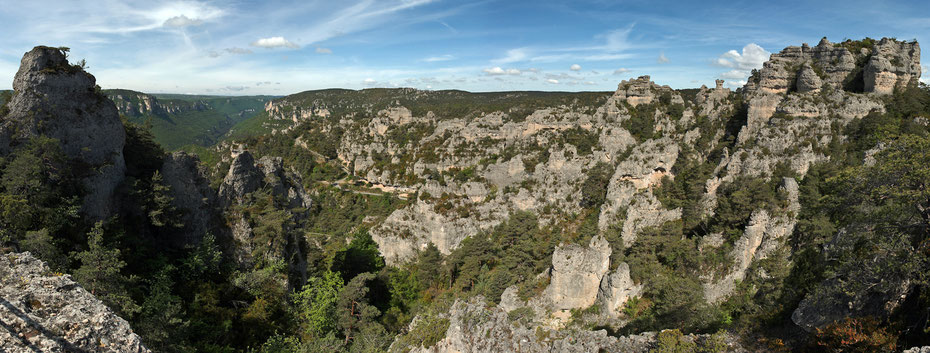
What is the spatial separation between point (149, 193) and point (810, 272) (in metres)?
30.5

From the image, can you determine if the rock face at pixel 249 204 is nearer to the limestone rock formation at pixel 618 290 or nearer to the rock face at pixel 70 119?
the rock face at pixel 70 119

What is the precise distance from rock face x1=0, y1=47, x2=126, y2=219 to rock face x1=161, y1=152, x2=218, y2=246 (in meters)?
2.10

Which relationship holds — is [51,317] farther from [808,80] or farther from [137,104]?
[137,104]

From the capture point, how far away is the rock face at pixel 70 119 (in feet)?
51.3

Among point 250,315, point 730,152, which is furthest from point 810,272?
point 250,315

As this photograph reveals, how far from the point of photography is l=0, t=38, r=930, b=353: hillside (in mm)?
11602

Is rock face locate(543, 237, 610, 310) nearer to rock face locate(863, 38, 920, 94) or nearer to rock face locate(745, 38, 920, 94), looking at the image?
rock face locate(745, 38, 920, 94)

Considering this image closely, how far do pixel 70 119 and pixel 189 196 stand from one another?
5706 mm

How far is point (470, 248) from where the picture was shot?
1309 inches

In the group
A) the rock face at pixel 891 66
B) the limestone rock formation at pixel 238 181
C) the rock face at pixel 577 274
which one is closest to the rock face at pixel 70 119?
the limestone rock formation at pixel 238 181

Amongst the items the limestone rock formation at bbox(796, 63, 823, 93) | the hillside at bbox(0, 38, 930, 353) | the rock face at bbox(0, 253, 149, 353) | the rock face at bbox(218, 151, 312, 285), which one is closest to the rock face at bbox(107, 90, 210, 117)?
the hillside at bbox(0, 38, 930, 353)

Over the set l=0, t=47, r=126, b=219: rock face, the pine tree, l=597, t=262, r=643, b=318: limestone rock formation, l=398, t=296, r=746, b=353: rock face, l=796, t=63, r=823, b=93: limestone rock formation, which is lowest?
l=597, t=262, r=643, b=318: limestone rock formation

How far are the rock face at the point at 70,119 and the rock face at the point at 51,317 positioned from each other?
853 cm

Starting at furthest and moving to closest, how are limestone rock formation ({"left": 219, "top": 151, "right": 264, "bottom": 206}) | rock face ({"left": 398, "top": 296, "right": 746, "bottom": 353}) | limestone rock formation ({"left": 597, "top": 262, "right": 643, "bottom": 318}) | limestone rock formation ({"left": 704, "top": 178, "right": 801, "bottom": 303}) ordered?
limestone rock formation ({"left": 597, "top": 262, "right": 643, "bottom": 318}) → limestone rock formation ({"left": 704, "top": 178, "right": 801, "bottom": 303}) → limestone rock formation ({"left": 219, "top": 151, "right": 264, "bottom": 206}) → rock face ({"left": 398, "top": 296, "right": 746, "bottom": 353})
